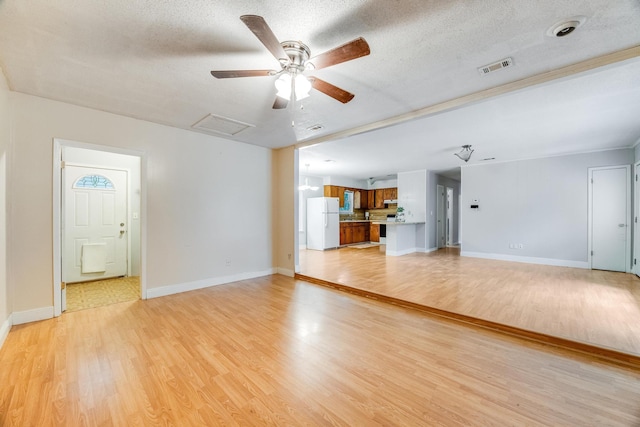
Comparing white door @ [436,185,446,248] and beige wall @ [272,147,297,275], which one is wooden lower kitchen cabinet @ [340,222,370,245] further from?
beige wall @ [272,147,297,275]

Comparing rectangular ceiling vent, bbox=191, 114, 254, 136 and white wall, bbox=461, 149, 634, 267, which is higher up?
rectangular ceiling vent, bbox=191, 114, 254, 136

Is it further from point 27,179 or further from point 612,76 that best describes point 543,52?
point 27,179

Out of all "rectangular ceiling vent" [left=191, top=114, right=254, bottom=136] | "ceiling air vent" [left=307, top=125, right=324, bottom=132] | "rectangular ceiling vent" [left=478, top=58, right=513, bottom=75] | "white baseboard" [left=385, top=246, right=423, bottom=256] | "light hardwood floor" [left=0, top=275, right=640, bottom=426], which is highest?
"ceiling air vent" [left=307, top=125, right=324, bottom=132]

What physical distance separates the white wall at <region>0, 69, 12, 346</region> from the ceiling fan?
2465 millimetres

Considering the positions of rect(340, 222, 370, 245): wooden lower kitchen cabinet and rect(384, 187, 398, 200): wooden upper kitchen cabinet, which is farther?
rect(384, 187, 398, 200): wooden upper kitchen cabinet

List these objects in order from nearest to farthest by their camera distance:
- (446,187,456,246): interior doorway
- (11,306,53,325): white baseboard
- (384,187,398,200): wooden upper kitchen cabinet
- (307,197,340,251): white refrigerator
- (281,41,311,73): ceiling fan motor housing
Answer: (281,41,311,73): ceiling fan motor housing < (11,306,53,325): white baseboard < (307,197,340,251): white refrigerator < (446,187,456,246): interior doorway < (384,187,398,200): wooden upper kitchen cabinet

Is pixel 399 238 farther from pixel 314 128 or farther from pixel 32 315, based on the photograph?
pixel 32 315

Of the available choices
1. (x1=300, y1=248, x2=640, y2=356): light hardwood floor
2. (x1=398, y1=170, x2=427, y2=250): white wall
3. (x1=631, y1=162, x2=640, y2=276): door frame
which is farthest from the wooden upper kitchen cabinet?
(x1=631, y1=162, x2=640, y2=276): door frame

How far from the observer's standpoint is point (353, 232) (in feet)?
31.6

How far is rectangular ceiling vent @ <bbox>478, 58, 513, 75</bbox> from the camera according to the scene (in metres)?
2.26

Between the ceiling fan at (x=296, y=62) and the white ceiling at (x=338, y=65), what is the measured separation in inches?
4.6

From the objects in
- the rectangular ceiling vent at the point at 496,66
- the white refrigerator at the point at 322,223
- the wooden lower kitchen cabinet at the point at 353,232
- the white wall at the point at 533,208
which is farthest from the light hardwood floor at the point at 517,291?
the wooden lower kitchen cabinet at the point at 353,232

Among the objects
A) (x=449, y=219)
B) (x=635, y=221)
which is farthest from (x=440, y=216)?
(x=635, y=221)

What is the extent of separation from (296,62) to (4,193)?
329 centimetres
